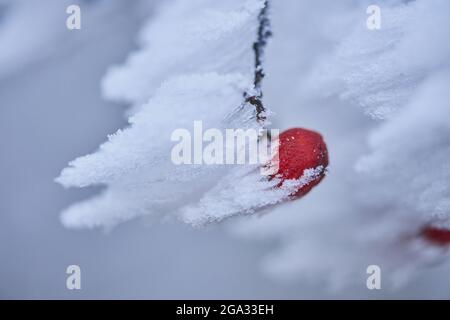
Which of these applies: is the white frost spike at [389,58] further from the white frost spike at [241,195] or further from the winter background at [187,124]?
the white frost spike at [241,195]

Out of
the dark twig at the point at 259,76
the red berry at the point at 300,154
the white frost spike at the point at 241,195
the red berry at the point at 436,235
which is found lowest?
the red berry at the point at 436,235

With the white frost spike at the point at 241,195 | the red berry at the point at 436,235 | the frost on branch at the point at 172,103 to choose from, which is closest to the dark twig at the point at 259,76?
the frost on branch at the point at 172,103

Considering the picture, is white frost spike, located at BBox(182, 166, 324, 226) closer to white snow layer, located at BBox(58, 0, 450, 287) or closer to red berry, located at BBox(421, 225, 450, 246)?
white snow layer, located at BBox(58, 0, 450, 287)

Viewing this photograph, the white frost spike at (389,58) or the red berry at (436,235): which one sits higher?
the white frost spike at (389,58)

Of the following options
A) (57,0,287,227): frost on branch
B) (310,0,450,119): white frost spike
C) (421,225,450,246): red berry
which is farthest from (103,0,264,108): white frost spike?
(421,225,450,246): red berry

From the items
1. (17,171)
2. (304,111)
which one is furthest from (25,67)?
(304,111)

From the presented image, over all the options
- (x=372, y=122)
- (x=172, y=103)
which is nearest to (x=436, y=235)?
(x=372, y=122)
